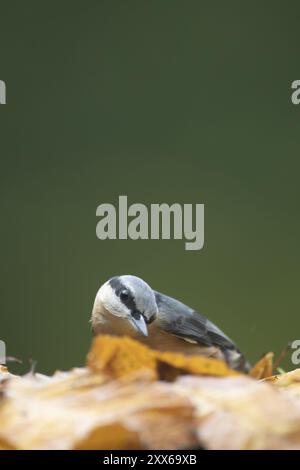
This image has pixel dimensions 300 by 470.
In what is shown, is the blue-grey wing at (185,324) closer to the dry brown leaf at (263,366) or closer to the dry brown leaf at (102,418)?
the dry brown leaf at (263,366)

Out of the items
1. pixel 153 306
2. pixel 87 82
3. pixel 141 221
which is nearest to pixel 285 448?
pixel 153 306

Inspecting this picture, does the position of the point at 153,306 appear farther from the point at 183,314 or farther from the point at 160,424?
the point at 160,424

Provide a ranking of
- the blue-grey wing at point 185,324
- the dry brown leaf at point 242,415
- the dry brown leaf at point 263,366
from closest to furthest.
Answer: the dry brown leaf at point 242,415
the dry brown leaf at point 263,366
the blue-grey wing at point 185,324

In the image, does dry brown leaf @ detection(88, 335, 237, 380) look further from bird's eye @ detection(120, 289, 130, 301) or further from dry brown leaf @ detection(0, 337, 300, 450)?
bird's eye @ detection(120, 289, 130, 301)

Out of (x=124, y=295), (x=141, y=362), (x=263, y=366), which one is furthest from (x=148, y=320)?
(x=141, y=362)

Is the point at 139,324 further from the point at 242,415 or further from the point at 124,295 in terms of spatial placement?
the point at 242,415

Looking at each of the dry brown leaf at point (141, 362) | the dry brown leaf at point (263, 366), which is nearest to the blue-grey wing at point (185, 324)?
the dry brown leaf at point (263, 366)
